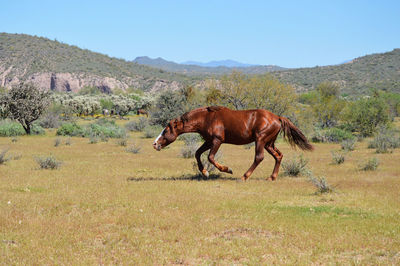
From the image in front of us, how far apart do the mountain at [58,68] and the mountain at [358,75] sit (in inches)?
1219

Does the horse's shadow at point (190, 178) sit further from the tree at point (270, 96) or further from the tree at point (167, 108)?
the tree at point (167, 108)

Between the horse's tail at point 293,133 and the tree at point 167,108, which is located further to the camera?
the tree at point 167,108

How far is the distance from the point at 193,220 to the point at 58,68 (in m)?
109

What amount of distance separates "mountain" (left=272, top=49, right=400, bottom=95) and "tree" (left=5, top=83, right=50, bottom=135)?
65220 mm

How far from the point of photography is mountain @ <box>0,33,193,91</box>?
104062 millimetres

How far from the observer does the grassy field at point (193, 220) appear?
5.77 m

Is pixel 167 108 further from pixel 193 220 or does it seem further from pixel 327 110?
pixel 193 220

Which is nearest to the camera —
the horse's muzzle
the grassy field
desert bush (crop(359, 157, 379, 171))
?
the grassy field

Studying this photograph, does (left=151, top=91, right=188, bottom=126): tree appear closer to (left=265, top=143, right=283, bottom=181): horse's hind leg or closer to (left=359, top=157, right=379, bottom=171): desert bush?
(left=359, top=157, right=379, bottom=171): desert bush

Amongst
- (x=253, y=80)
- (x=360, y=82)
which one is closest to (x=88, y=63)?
(x=360, y=82)

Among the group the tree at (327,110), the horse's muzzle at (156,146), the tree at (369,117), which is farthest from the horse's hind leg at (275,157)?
the tree at (327,110)

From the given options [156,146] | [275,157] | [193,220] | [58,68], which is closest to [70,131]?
[156,146]

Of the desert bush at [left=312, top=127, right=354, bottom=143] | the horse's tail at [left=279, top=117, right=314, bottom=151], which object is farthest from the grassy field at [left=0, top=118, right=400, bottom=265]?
the desert bush at [left=312, top=127, right=354, bottom=143]

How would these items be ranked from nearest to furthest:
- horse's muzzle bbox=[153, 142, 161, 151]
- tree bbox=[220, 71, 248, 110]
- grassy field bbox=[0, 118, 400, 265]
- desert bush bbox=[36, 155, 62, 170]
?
grassy field bbox=[0, 118, 400, 265] < horse's muzzle bbox=[153, 142, 161, 151] < desert bush bbox=[36, 155, 62, 170] < tree bbox=[220, 71, 248, 110]
